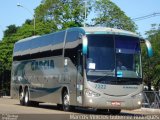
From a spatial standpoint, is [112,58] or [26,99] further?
[26,99]

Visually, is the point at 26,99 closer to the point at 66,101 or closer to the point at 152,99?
the point at 66,101

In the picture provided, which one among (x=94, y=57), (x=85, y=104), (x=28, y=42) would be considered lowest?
(x=85, y=104)

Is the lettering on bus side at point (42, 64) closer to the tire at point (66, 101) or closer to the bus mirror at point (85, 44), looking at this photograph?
the tire at point (66, 101)

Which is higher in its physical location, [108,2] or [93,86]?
[108,2]

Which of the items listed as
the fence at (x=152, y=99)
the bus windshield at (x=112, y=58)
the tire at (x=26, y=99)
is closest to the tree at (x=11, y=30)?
the tire at (x=26, y=99)

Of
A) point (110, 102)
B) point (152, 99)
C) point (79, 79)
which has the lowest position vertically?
point (110, 102)

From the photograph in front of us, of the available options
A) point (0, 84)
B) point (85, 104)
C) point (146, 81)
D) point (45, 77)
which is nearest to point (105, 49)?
point (85, 104)

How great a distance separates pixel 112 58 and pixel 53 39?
5254mm

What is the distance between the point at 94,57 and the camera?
66.1ft

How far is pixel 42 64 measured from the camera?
25.8m

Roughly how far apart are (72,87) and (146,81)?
3166 cm

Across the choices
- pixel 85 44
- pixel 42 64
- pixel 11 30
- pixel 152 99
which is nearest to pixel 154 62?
pixel 152 99

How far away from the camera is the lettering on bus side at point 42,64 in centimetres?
2443

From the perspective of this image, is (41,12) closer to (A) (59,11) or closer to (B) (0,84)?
(A) (59,11)
